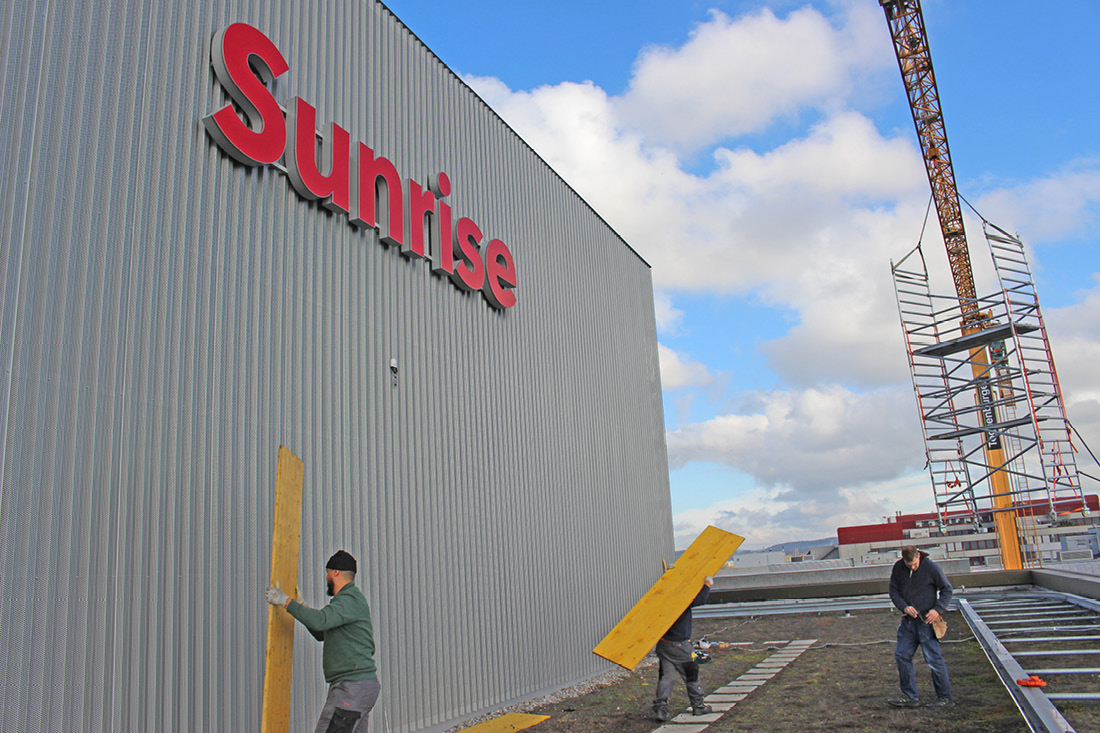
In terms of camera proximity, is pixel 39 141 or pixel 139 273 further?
pixel 139 273

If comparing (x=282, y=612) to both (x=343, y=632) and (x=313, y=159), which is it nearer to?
(x=343, y=632)

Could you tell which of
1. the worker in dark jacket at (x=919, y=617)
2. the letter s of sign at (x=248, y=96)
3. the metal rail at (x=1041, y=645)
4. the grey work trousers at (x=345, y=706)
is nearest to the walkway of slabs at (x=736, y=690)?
the worker in dark jacket at (x=919, y=617)

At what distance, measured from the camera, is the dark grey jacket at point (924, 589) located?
7113mm

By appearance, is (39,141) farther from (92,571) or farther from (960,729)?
(960,729)

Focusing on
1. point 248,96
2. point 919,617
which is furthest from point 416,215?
point 919,617

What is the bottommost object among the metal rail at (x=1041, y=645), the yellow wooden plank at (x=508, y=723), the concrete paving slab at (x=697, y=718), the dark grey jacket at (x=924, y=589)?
the yellow wooden plank at (x=508, y=723)

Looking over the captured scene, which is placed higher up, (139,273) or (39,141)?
(39,141)

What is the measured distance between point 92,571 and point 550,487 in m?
6.62

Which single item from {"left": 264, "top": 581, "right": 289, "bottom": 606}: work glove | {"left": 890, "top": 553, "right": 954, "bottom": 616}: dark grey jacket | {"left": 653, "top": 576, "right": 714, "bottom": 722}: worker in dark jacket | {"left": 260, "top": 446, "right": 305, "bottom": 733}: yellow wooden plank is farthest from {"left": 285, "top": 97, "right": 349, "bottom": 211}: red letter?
{"left": 890, "top": 553, "right": 954, "bottom": 616}: dark grey jacket

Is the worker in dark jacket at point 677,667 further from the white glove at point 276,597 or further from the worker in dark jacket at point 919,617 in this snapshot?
the white glove at point 276,597

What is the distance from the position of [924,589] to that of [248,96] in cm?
Result: 786

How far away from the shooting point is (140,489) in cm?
499

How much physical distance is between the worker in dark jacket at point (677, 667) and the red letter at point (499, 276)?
4.71m

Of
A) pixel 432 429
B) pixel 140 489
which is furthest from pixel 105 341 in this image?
pixel 432 429
